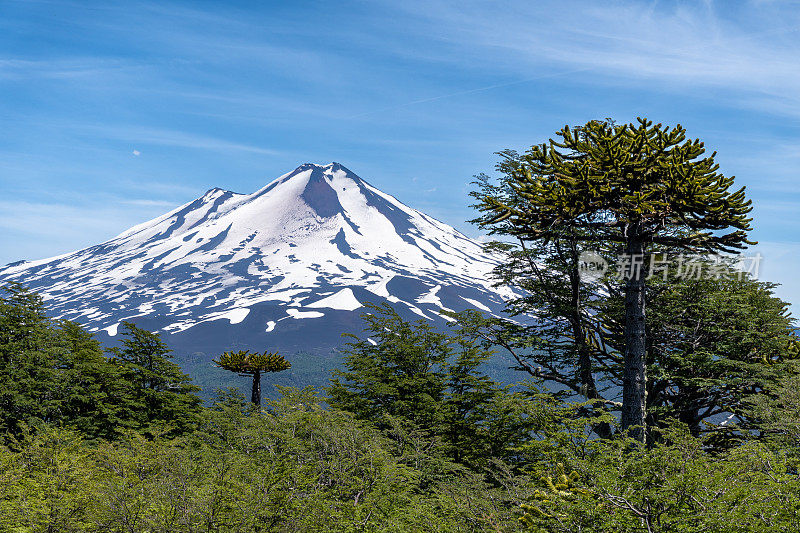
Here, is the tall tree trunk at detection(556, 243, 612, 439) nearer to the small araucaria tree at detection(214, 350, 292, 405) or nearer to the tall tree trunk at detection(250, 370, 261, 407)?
the small araucaria tree at detection(214, 350, 292, 405)

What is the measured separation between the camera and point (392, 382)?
1581cm

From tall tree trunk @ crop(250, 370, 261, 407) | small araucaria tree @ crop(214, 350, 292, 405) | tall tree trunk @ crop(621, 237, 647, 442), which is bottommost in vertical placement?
tall tree trunk @ crop(250, 370, 261, 407)

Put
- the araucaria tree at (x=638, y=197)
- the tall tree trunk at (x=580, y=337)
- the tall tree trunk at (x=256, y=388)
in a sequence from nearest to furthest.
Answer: the araucaria tree at (x=638, y=197) → the tall tree trunk at (x=580, y=337) → the tall tree trunk at (x=256, y=388)

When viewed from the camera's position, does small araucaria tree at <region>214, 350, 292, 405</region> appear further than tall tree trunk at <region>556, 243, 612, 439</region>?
Yes

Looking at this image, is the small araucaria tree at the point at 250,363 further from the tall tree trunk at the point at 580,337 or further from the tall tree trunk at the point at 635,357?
the tall tree trunk at the point at 635,357

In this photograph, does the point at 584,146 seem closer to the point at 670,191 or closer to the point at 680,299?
the point at 670,191

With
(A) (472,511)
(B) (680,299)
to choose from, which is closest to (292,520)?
(A) (472,511)

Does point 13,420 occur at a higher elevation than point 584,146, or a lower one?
lower

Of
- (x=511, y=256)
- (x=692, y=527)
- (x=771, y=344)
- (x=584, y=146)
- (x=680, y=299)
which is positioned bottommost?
(x=692, y=527)

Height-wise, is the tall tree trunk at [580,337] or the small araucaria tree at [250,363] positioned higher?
the tall tree trunk at [580,337]

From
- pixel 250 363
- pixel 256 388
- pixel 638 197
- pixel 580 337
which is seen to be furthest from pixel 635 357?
pixel 256 388

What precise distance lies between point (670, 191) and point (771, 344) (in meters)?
10.8

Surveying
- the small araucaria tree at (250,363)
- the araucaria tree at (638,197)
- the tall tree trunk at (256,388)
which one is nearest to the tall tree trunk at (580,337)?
the araucaria tree at (638,197)

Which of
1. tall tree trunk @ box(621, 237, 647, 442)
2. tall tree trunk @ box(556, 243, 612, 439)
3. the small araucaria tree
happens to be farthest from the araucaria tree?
the small araucaria tree
